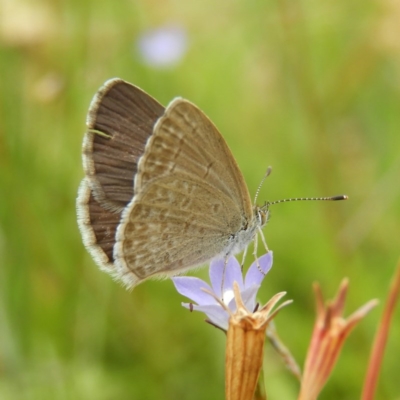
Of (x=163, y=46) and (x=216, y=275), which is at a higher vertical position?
(x=163, y=46)

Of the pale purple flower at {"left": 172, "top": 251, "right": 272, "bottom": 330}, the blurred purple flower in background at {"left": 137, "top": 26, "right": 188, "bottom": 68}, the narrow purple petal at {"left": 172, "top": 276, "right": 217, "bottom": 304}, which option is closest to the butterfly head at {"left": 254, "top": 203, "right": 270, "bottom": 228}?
the pale purple flower at {"left": 172, "top": 251, "right": 272, "bottom": 330}

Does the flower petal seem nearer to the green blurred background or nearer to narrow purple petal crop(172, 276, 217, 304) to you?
narrow purple petal crop(172, 276, 217, 304)

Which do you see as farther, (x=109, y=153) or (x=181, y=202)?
(x=181, y=202)

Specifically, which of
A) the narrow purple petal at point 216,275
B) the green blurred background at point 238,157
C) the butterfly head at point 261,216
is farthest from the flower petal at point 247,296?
the green blurred background at point 238,157

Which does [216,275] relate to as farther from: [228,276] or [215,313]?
[215,313]

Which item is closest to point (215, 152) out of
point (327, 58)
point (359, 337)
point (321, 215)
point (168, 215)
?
point (168, 215)

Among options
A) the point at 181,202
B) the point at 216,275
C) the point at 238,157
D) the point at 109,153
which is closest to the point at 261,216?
the point at 181,202
